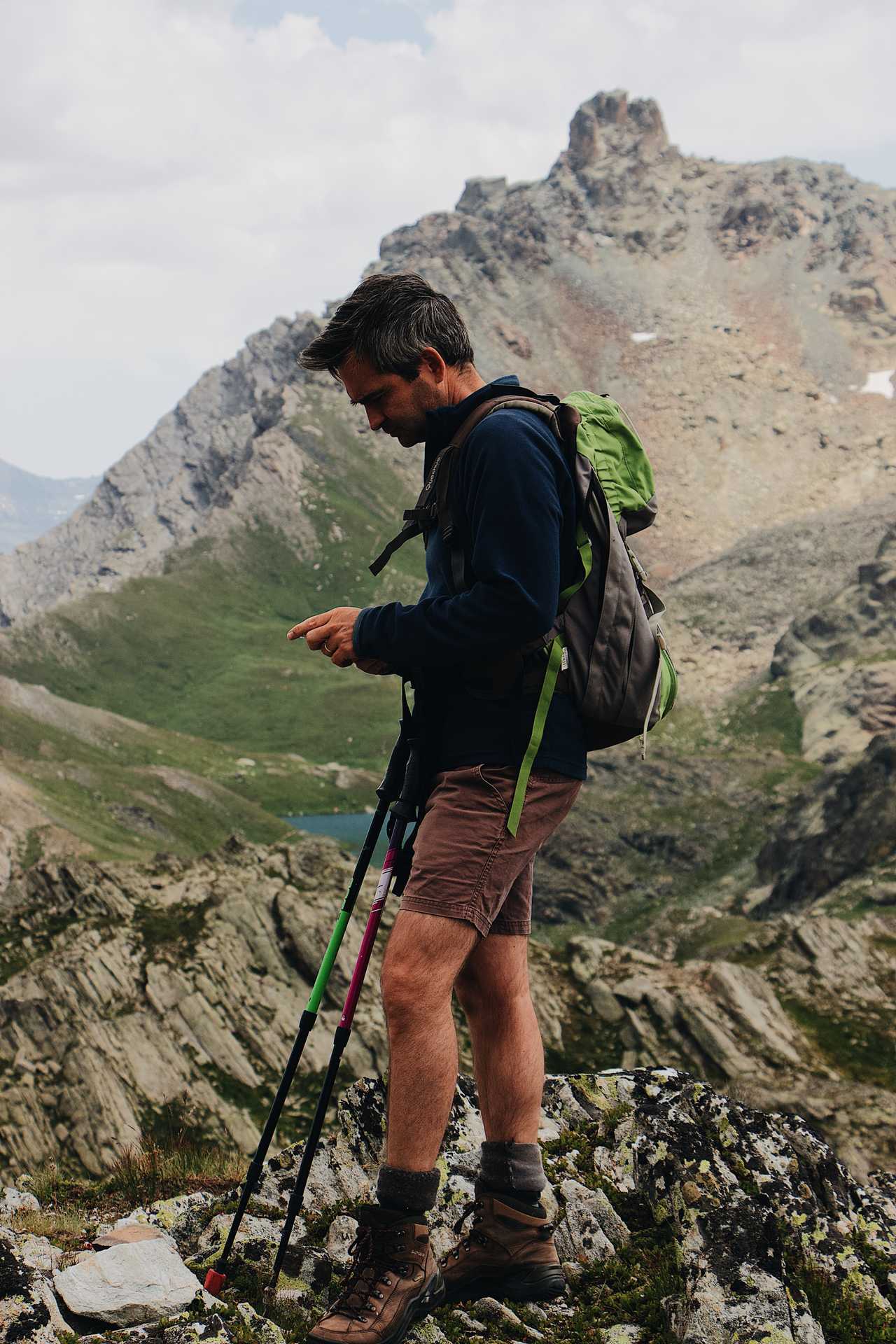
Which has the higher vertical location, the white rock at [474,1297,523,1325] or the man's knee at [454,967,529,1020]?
the man's knee at [454,967,529,1020]

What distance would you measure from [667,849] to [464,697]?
283 ft


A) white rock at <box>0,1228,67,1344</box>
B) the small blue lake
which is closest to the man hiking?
white rock at <box>0,1228,67,1344</box>

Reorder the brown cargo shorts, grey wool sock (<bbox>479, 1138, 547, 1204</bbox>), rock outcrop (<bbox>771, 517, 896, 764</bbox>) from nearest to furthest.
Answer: the brown cargo shorts
grey wool sock (<bbox>479, 1138, 547, 1204</bbox>)
rock outcrop (<bbox>771, 517, 896, 764</bbox>)

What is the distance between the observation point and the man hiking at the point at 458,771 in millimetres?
5559

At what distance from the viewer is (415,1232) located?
5742 millimetres

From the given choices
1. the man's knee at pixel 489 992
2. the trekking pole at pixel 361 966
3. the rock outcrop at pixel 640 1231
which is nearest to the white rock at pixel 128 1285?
the rock outcrop at pixel 640 1231

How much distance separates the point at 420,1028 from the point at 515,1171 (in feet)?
4.39

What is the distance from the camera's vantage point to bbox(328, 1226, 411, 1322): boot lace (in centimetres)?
556

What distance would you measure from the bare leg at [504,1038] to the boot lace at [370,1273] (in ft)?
3.14

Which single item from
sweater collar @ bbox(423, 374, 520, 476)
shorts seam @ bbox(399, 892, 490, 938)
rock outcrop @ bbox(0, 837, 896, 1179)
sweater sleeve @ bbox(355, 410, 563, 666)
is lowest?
rock outcrop @ bbox(0, 837, 896, 1179)

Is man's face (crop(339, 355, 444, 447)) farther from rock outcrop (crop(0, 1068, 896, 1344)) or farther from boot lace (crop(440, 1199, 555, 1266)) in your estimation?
rock outcrop (crop(0, 1068, 896, 1344))

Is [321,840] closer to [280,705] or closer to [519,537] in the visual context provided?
[519,537]

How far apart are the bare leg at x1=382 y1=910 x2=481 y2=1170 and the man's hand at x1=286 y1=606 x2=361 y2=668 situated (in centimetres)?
137

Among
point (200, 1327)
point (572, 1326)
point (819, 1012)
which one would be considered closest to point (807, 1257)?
point (572, 1326)
